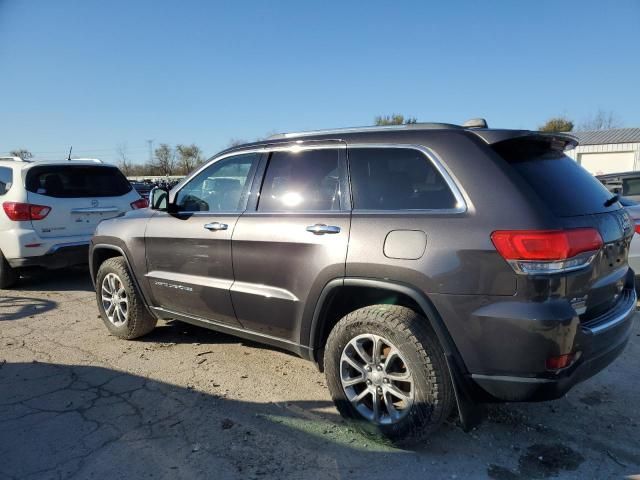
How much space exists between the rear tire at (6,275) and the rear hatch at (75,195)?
0.79 m

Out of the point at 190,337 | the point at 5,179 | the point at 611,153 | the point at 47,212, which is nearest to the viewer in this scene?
the point at 190,337

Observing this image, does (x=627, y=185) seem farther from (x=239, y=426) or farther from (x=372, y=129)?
(x=239, y=426)

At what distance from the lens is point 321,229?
293 centimetres

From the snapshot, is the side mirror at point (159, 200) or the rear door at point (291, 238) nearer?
the rear door at point (291, 238)

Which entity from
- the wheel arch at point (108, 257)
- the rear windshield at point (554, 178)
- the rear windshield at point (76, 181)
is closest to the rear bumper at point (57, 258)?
the rear windshield at point (76, 181)

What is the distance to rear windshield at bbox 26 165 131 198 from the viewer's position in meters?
6.37

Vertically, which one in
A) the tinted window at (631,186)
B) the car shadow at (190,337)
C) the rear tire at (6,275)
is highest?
the tinted window at (631,186)

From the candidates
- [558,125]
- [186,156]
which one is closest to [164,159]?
[186,156]

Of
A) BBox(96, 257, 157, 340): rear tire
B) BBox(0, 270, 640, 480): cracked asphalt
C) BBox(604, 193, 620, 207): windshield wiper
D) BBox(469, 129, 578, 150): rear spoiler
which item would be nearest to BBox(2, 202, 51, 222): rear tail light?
BBox(96, 257, 157, 340): rear tire

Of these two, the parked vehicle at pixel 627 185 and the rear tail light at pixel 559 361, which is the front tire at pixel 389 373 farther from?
the parked vehicle at pixel 627 185

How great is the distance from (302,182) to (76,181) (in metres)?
4.88

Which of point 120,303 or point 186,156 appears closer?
point 120,303

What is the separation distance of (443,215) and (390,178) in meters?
0.47

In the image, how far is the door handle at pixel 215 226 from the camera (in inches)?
139
